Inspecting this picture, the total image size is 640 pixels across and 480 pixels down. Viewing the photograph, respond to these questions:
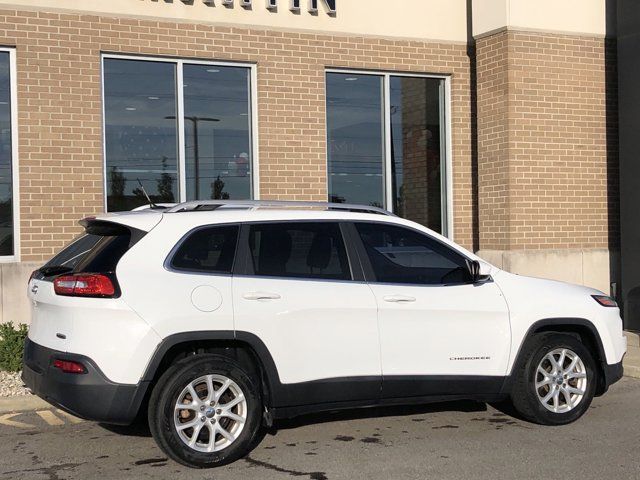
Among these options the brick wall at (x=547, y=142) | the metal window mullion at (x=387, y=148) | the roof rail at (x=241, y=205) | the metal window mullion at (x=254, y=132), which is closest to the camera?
the roof rail at (x=241, y=205)

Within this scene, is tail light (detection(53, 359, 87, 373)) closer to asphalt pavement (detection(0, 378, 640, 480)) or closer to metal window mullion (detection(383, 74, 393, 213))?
asphalt pavement (detection(0, 378, 640, 480))

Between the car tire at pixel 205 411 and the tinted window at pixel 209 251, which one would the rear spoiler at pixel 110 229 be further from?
the car tire at pixel 205 411

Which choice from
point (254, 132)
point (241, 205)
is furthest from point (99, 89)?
point (241, 205)

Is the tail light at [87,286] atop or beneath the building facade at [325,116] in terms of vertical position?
beneath

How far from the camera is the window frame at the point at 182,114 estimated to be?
11727 mm

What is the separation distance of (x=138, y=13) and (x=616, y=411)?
24.4 feet

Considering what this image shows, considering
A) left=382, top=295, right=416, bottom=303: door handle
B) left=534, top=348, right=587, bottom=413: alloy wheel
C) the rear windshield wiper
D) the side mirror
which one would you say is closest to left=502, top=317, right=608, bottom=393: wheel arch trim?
left=534, top=348, right=587, bottom=413: alloy wheel

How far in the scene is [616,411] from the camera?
26.7 ft

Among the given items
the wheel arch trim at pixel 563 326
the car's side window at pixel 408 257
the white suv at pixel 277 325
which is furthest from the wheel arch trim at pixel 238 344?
the wheel arch trim at pixel 563 326

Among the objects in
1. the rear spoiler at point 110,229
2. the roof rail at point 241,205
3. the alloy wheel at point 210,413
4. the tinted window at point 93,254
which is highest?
the roof rail at point 241,205

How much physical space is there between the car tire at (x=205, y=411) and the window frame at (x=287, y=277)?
634 millimetres

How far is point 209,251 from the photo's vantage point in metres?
6.57

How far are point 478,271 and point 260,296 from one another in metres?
1.76

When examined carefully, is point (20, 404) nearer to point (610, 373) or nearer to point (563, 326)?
point (563, 326)
